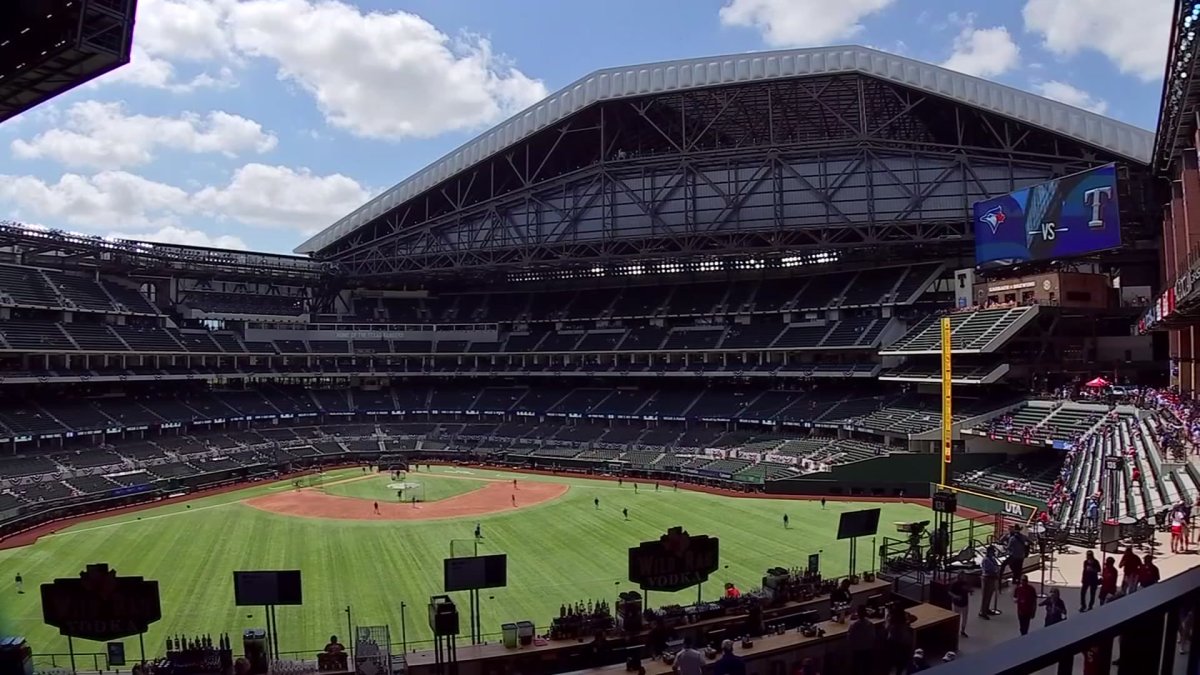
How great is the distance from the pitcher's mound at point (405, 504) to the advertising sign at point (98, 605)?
29.0 metres

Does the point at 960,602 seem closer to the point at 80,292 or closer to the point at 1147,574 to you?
the point at 1147,574

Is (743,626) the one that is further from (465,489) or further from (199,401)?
(199,401)

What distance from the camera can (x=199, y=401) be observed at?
73.1 meters

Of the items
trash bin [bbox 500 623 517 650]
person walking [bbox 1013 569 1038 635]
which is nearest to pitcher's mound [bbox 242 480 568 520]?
trash bin [bbox 500 623 517 650]

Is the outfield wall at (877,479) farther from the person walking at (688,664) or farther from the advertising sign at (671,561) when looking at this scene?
the person walking at (688,664)

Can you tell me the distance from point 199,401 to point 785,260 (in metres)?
56.0

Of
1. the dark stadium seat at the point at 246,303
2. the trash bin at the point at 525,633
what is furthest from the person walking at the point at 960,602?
the dark stadium seat at the point at 246,303

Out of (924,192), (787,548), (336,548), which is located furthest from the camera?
(924,192)

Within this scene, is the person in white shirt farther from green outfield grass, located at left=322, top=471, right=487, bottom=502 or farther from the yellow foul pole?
green outfield grass, located at left=322, top=471, right=487, bottom=502

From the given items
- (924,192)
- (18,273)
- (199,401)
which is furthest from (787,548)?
(18,273)

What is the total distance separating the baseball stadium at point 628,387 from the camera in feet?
64.3

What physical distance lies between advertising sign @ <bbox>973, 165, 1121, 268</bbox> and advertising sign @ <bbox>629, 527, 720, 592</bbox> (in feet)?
139

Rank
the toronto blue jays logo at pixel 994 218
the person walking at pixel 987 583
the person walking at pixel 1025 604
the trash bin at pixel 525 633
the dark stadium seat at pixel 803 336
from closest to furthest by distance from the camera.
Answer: the person walking at pixel 1025 604 < the person walking at pixel 987 583 < the trash bin at pixel 525 633 < the toronto blue jays logo at pixel 994 218 < the dark stadium seat at pixel 803 336

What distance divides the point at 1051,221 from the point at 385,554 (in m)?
45.5
